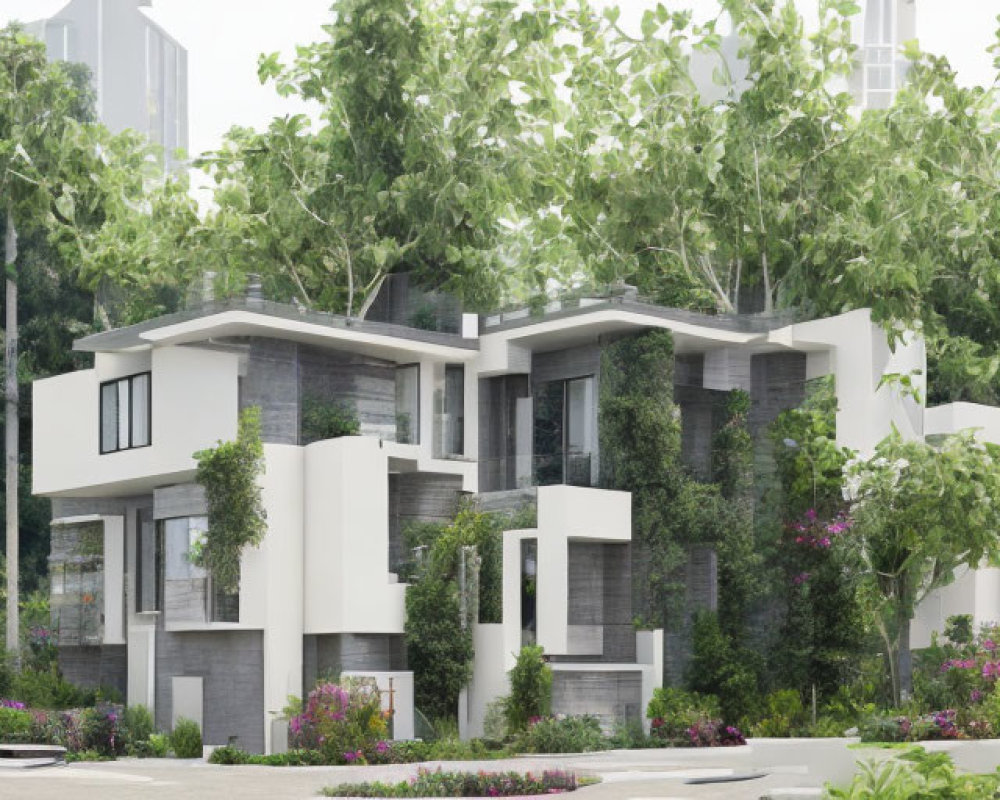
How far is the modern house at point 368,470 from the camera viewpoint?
3566 cm

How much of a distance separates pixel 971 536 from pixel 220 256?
21333mm

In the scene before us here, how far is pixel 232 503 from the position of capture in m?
35.4

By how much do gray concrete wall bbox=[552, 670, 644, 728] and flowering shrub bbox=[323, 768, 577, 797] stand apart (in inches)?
405

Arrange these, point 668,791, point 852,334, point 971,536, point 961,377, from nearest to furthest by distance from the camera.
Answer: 1. point 668,791
2. point 971,536
3. point 852,334
4. point 961,377

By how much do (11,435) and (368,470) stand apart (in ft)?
62.0

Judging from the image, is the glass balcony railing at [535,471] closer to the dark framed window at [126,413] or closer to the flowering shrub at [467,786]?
the dark framed window at [126,413]

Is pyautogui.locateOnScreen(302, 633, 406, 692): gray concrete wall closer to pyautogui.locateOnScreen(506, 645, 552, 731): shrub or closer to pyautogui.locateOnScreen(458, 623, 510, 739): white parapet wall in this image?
pyautogui.locateOnScreen(458, 623, 510, 739): white parapet wall

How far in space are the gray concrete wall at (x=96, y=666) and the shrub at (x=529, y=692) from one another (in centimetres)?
1047

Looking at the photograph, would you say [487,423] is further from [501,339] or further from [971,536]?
[971,536]

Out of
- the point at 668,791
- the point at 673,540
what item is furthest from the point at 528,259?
the point at 668,791

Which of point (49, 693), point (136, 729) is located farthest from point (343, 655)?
point (49, 693)

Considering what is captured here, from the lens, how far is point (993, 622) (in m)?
38.8

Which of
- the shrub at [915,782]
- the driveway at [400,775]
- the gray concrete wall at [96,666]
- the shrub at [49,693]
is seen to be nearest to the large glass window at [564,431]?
the driveway at [400,775]

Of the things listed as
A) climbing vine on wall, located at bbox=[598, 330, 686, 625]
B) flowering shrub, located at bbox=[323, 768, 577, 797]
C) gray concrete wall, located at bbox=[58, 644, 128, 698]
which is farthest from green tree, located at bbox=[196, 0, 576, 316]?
flowering shrub, located at bbox=[323, 768, 577, 797]
